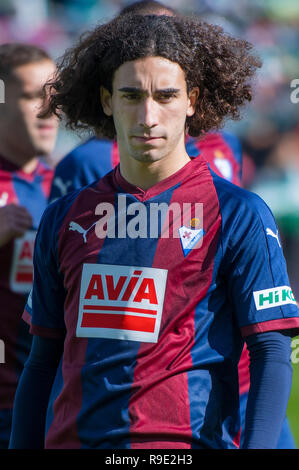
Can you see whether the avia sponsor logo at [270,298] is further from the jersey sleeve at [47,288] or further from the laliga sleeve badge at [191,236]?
the jersey sleeve at [47,288]

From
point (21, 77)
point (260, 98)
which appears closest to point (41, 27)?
point (260, 98)

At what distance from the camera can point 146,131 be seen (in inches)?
92.5

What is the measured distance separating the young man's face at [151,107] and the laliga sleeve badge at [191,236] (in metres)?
0.24

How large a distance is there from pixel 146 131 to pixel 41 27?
8758 millimetres

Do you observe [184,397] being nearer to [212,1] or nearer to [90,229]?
[90,229]

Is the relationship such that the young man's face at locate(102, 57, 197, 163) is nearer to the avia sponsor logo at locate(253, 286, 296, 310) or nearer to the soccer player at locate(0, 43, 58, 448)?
the avia sponsor logo at locate(253, 286, 296, 310)

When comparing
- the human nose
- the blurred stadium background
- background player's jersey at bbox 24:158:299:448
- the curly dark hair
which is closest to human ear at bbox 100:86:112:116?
the curly dark hair

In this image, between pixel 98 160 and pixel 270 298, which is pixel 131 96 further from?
pixel 98 160

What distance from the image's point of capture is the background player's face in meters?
4.25

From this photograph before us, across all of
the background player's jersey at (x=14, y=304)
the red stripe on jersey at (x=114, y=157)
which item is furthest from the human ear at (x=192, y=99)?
the background player's jersey at (x=14, y=304)

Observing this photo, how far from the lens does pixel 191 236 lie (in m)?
2.29

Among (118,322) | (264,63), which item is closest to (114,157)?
(118,322)

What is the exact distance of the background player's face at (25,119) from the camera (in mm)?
4250
